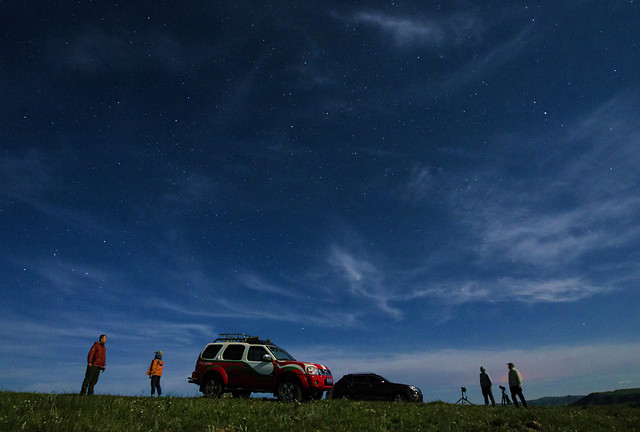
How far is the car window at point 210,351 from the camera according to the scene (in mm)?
17750

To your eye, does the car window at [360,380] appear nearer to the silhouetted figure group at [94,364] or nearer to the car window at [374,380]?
the car window at [374,380]

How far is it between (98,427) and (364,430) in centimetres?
607

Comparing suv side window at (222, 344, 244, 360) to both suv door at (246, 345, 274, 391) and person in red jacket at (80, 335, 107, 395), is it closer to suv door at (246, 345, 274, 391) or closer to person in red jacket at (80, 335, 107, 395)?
suv door at (246, 345, 274, 391)

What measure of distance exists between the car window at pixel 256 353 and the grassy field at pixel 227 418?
461 centimetres

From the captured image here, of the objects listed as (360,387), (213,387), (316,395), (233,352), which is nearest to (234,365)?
(233,352)

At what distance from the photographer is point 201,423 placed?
930 cm

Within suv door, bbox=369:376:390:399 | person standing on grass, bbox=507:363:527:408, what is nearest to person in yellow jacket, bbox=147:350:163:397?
suv door, bbox=369:376:390:399

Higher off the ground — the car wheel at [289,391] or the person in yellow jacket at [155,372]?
the person in yellow jacket at [155,372]

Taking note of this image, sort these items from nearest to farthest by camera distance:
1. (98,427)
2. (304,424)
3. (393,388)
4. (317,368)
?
1. (98,427)
2. (304,424)
3. (317,368)
4. (393,388)

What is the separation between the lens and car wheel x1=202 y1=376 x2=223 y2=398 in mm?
16722

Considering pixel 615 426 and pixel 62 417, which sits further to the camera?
pixel 615 426

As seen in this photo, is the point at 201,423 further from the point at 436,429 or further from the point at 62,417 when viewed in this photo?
the point at 436,429

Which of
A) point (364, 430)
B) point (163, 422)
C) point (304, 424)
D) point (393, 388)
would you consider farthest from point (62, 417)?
point (393, 388)

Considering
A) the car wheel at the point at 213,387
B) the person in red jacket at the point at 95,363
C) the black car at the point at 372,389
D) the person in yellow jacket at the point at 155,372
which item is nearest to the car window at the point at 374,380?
the black car at the point at 372,389
